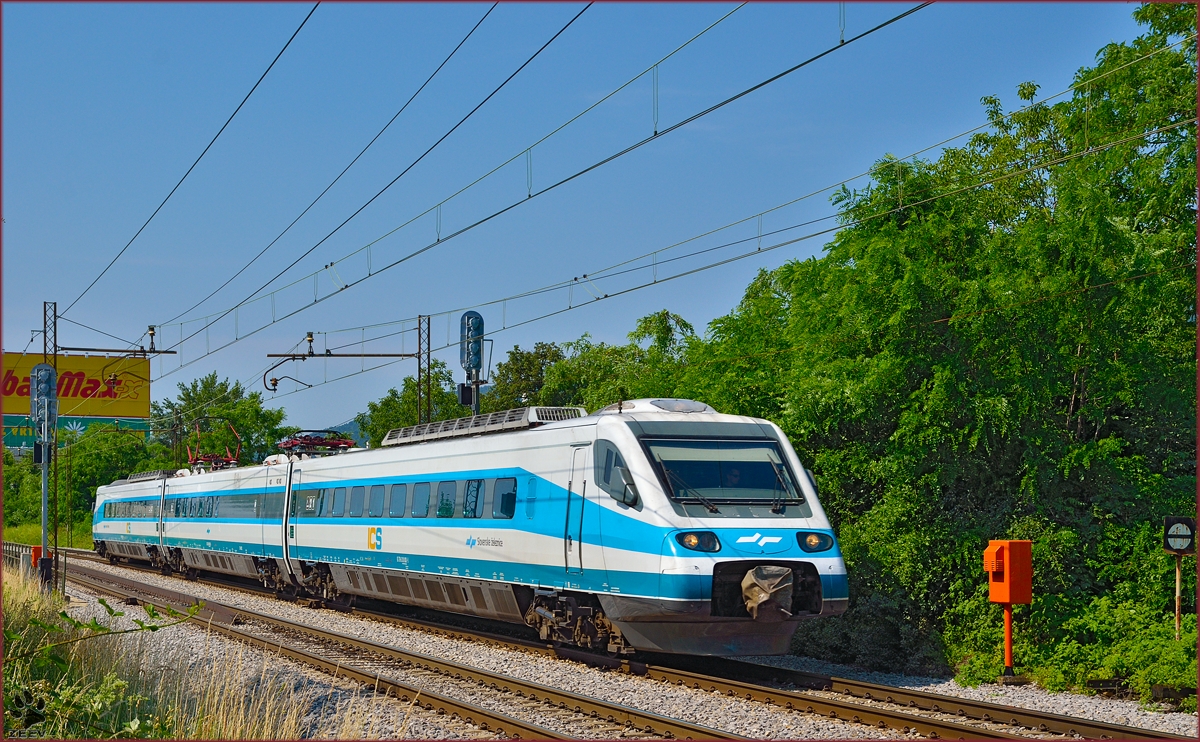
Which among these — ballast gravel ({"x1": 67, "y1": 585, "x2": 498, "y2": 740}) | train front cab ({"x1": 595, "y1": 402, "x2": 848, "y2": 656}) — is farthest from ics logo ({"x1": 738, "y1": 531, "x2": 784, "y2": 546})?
ballast gravel ({"x1": 67, "y1": 585, "x2": 498, "y2": 740})

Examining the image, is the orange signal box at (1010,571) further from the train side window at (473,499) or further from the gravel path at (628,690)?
the train side window at (473,499)

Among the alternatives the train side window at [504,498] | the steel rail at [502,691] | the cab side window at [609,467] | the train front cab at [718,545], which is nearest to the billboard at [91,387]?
the steel rail at [502,691]

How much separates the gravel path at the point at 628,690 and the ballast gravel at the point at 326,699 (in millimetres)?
385

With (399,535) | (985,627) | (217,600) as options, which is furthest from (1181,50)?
(217,600)

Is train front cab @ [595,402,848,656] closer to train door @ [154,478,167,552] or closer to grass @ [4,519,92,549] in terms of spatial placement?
train door @ [154,478,167,552]

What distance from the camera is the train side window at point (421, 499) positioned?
19250mm

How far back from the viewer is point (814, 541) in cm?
1353

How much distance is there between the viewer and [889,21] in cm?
1060

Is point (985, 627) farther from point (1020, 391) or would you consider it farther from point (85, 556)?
point (85, 556)

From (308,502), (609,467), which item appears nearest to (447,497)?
(609,467)

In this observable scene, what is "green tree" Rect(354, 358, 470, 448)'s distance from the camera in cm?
6053

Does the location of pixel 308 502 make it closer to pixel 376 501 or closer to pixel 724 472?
pixel 376 501

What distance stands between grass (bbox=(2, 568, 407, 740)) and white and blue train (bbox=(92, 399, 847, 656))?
126 inches

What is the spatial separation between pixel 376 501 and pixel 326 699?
893 centimetres
